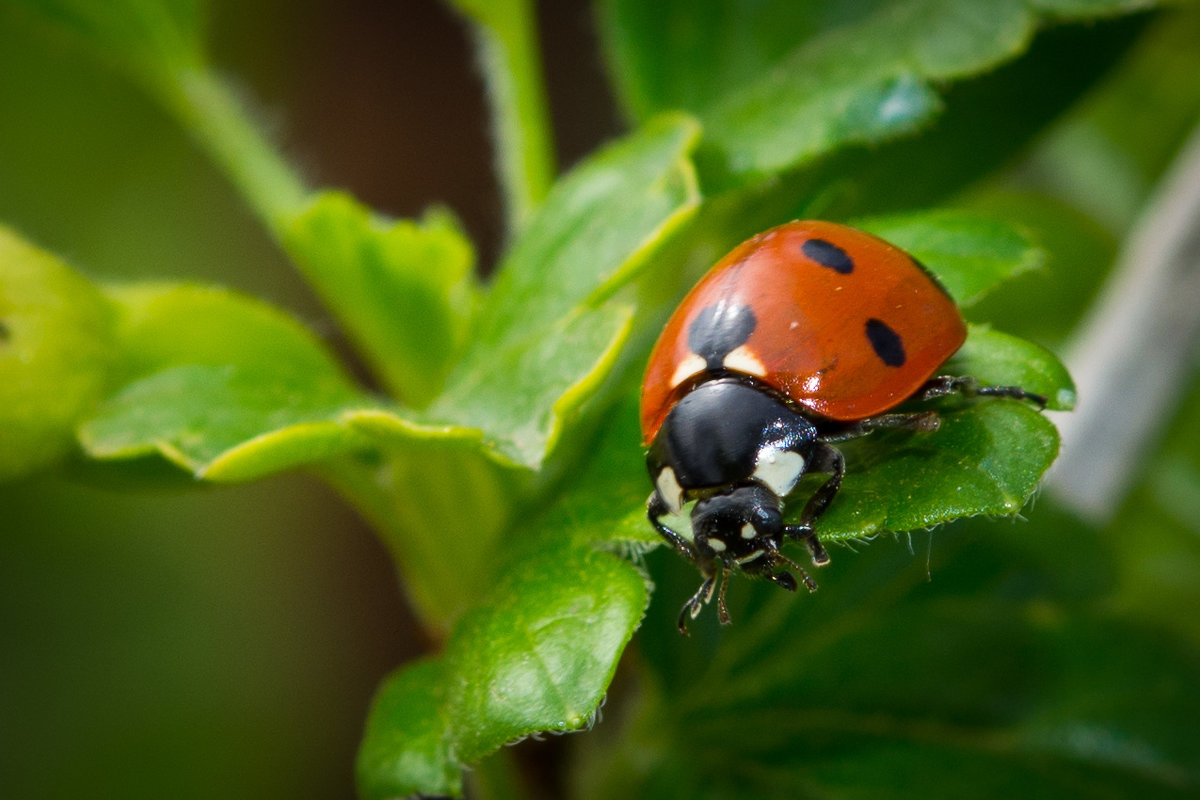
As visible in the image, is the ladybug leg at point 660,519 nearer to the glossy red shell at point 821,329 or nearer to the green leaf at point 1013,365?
the glossy red shell at point 821,329

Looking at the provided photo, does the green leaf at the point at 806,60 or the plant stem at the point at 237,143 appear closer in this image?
the green leaf at the point at 806,60

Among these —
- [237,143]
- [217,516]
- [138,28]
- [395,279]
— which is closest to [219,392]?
[395,279]

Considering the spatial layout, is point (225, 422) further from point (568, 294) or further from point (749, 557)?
point (749, 557)

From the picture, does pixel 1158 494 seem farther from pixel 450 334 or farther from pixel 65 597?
pixel 65 597

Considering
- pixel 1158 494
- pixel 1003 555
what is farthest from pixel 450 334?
pixel 1158 494

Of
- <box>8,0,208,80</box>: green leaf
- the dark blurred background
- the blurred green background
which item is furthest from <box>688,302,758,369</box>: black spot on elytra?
the dark blurred background

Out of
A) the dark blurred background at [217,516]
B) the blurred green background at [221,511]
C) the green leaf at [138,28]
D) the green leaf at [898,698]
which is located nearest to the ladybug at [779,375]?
the green leaf at [898,698]

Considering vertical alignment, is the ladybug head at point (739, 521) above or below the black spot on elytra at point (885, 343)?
below

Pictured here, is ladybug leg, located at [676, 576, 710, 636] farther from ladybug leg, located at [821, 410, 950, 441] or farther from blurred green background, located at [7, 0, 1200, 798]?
blurred green background, located at [7, 0, 1200, 798]
